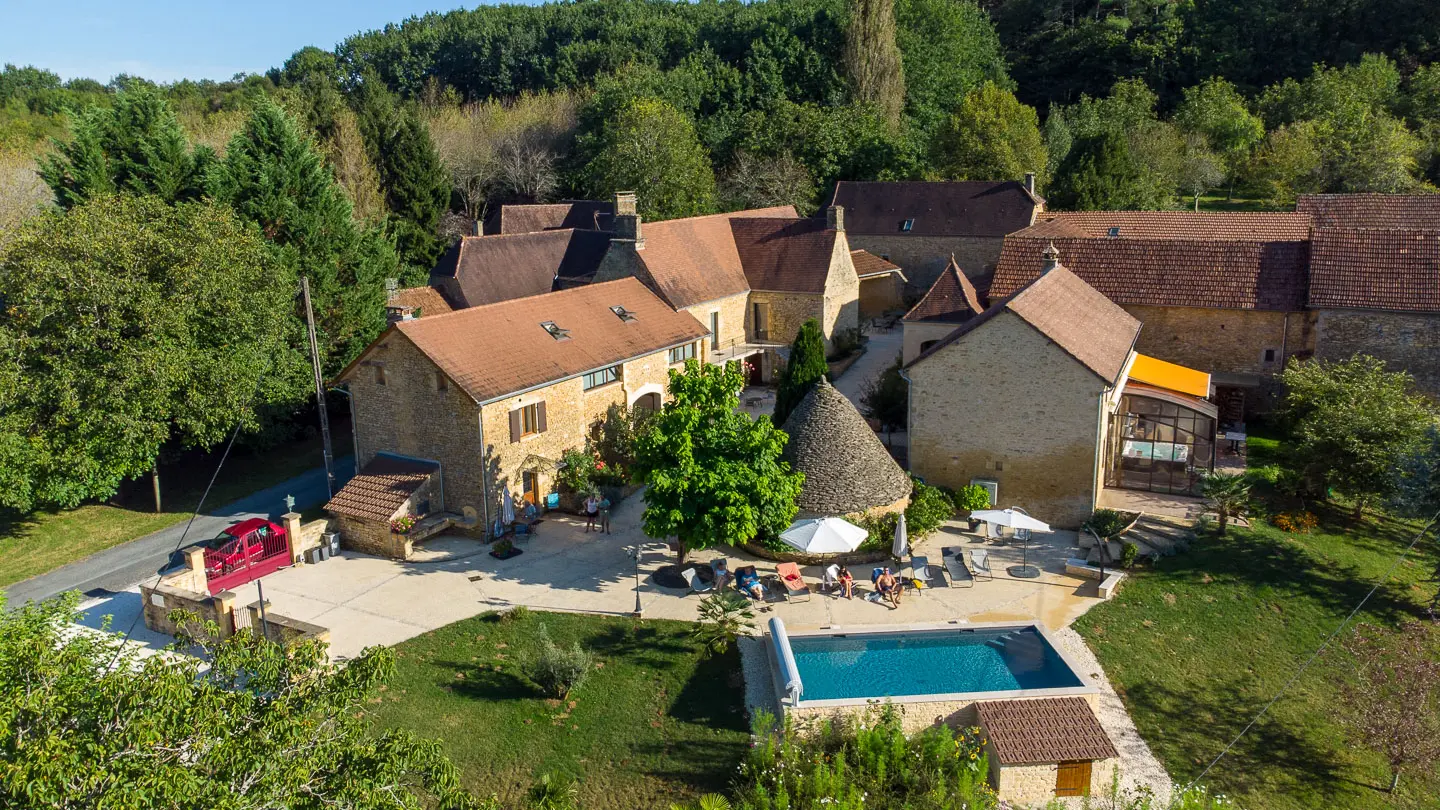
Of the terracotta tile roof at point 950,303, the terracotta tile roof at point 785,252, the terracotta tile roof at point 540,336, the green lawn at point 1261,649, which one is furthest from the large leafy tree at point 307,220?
the green lawn at point 1261,649

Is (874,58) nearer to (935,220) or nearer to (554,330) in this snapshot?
(935,220)

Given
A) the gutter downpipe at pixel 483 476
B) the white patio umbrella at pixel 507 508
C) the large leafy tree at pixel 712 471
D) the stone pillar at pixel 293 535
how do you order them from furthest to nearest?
the white patio umbrella at pixel 507 508, the gutter downpipe at pixel 483 476, the stone pillar at pixel 293 535, the large leafy tree at pixel 712 471

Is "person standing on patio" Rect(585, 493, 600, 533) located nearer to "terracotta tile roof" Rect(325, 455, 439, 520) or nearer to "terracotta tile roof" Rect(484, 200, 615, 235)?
"terracotta tile roof" Rect(325, 455, 439, 520)

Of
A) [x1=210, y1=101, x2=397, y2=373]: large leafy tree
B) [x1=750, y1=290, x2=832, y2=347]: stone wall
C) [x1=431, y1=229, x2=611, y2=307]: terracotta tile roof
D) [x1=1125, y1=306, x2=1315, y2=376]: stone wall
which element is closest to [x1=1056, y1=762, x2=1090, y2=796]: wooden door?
[x1=1125, y1=306, x2=1315, y2=376]: stone wall

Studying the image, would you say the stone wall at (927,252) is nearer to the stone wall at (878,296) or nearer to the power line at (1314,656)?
the stone wall at (878,296)

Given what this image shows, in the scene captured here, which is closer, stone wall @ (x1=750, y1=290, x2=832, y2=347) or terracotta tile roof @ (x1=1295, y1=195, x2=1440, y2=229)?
stone wall @ (x1=750, y1=290, x2=832, y2=347)
